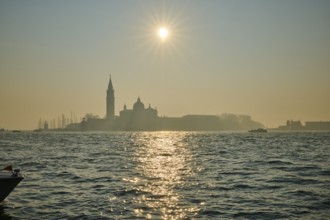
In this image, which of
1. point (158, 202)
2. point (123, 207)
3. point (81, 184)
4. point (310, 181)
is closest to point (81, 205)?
point (123, 207)

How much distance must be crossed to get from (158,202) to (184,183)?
24.2ft

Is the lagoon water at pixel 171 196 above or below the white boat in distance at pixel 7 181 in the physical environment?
below

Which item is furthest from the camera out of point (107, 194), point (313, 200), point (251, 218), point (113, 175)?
point (113, 175)

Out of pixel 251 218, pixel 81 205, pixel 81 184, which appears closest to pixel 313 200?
pixel 251 218

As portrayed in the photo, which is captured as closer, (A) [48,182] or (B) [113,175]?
(A) [48,182]

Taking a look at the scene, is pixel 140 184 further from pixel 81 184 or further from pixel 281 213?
pixel 281 213

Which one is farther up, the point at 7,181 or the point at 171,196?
the point at 7,181

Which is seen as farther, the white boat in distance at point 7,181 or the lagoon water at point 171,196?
the white boat in distance at point 7,181

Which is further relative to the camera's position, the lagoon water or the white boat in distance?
the white boat in distance

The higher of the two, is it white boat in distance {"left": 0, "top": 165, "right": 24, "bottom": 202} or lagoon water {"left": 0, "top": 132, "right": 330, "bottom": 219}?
white boat in distance {"left": 0, "top": 165, "right": 24, "bottom": 202}

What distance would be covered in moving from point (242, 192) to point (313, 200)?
4372 millimetres

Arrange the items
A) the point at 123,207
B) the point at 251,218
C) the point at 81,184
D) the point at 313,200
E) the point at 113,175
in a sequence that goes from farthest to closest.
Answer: the point at 113,175 → the point at 81,184 → the point at 313,200 → the point at 123,207 → the point at 251,218

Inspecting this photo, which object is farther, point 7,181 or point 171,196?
point 171,196

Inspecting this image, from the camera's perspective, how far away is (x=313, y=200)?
847 inches
